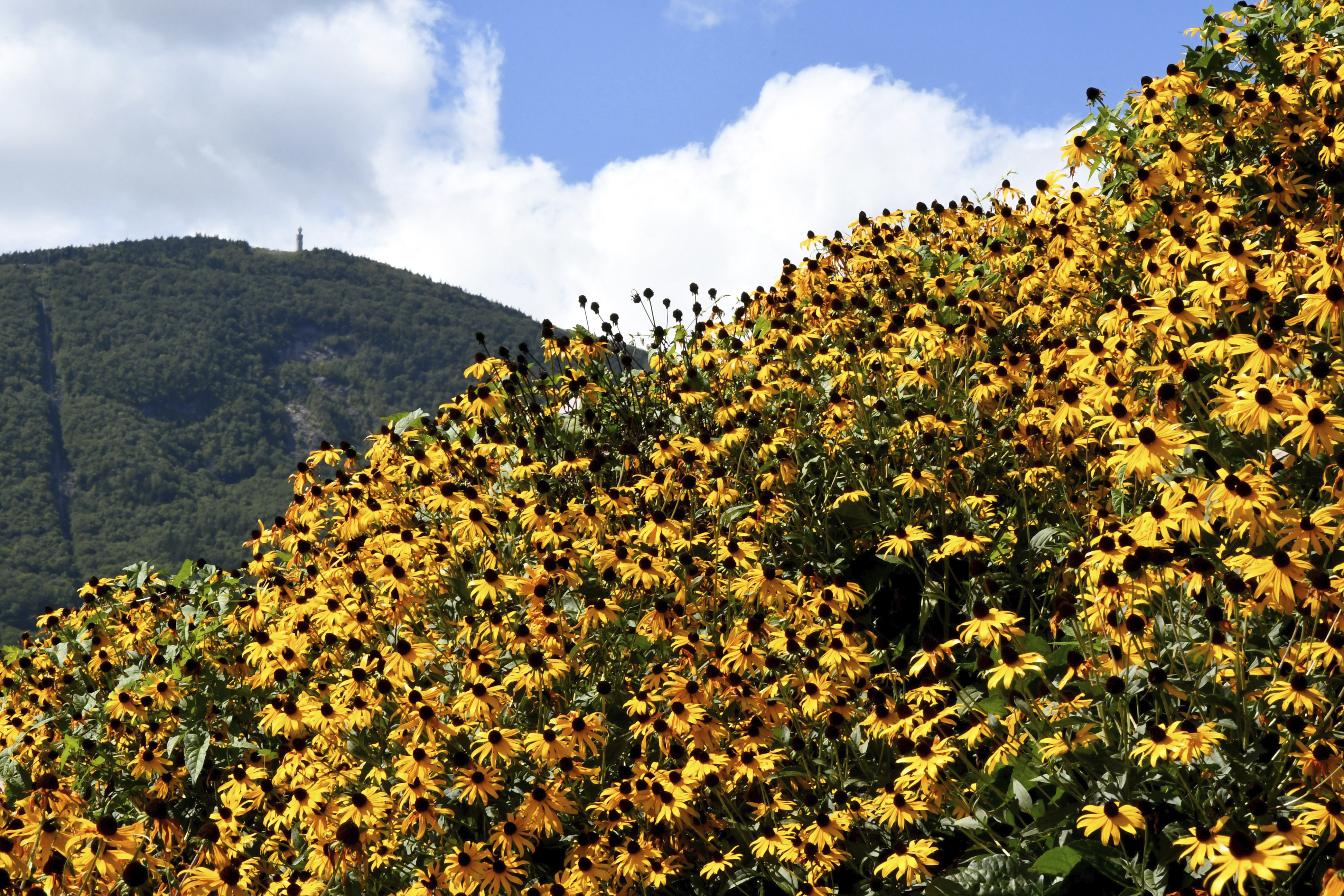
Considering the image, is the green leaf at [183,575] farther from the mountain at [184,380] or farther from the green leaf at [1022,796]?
the mountain at [184,380]

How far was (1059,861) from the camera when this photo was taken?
4.05 m

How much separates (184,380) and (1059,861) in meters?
166

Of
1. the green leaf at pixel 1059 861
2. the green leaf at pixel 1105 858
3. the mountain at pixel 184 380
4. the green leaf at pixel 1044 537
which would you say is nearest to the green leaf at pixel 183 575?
the green leaf at pixel 1044 537

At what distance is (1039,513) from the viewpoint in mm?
6676

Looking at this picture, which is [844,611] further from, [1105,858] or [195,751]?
[195,751]

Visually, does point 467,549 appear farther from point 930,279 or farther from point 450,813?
point 930,279

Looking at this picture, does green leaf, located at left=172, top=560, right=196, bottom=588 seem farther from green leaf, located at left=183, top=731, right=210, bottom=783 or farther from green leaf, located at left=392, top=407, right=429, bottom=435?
green leaf, located at left=183, top=731, right=210, bottom=783

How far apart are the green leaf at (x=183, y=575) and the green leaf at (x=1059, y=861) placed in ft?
24.5

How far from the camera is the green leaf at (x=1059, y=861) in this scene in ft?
13.2

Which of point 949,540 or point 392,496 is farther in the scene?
point 392,496

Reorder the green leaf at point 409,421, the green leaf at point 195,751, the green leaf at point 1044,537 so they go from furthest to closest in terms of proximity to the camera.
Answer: the green leaf at point 409,421, the green leaf at point 195,751, the green leaf at point 1044,537

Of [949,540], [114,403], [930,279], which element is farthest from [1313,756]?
[114,403]

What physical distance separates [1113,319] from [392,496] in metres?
5.11

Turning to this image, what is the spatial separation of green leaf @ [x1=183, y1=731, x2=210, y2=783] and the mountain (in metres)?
90.7
